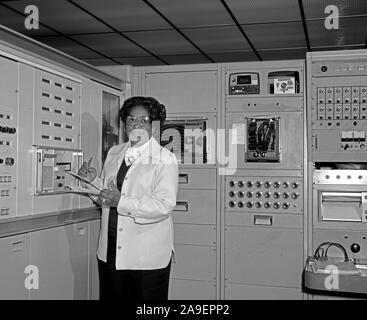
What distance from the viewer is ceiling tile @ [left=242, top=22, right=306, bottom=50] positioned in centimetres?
520

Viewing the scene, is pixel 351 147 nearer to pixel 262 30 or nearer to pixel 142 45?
pixel 262 30

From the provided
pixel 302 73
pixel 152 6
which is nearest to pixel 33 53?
pixel 302 73

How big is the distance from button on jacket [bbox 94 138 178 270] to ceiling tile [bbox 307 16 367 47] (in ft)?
11.2

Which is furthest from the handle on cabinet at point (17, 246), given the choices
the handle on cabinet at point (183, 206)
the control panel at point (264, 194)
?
the control panel at point (264, 194)

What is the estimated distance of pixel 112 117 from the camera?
9.73 ft

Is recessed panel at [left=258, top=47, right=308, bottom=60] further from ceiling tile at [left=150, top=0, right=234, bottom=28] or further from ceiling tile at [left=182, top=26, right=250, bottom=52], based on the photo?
ceiling tile at [left=150, top=0, right=234, bottom=28]

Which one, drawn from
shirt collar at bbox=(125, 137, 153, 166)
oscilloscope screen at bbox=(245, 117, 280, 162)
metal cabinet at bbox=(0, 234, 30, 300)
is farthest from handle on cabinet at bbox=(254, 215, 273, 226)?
metal cabinet at bbox=(0, 234, 30, 300)

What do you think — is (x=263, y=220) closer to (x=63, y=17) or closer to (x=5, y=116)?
(x=5, y=116)

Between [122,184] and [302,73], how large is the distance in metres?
1.40

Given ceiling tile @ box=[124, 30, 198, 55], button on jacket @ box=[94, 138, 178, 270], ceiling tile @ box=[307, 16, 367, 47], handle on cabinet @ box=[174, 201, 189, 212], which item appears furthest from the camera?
ceiling tile @ box=[124, 30, 198, 55]

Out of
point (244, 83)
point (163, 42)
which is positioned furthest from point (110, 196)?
point (163, 42)

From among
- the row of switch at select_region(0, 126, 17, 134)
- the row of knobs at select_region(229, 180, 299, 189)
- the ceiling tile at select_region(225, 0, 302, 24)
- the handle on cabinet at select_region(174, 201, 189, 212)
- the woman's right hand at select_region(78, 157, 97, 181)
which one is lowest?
the handle on cabinet at select_region(174, 201, 189, 212)

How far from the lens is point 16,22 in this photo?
5105 millimetres

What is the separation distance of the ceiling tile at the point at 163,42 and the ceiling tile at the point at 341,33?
1.56m
